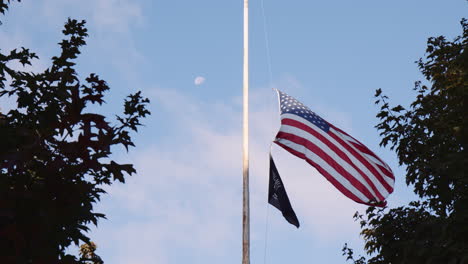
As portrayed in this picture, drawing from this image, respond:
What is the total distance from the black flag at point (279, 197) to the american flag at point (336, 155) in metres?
0.66

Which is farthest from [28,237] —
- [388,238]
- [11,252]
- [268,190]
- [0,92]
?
[388,238]

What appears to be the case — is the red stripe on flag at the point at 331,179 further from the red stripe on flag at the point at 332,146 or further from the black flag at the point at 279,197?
the black flag at the point at 279,197

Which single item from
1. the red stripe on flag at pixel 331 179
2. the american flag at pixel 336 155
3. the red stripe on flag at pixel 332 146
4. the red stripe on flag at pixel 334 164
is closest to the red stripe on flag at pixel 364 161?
the american flag at pixel 336 155

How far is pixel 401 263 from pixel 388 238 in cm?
193

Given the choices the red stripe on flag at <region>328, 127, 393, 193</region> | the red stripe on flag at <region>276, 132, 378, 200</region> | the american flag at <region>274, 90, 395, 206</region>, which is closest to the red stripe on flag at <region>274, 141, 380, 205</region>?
the american flag at <region>274, 90, 395, 206</region>

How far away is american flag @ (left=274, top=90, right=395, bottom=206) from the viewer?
12602mm

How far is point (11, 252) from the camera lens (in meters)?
3.52

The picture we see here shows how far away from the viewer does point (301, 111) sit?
13305 mm

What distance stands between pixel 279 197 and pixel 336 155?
5.45 feet

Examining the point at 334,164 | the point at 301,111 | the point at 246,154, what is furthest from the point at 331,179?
the point at 246,154

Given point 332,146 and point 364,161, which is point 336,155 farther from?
point 364,161

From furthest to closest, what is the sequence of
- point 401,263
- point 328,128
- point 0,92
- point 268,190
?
point 328,128 < point 268,190 < point 401,263 < point 0,92

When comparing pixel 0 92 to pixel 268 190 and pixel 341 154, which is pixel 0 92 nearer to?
pixel 268 190

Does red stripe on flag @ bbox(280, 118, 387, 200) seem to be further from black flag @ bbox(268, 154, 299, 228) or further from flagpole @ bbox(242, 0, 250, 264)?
black flag @ bbox(268, 154, 299, 228)
